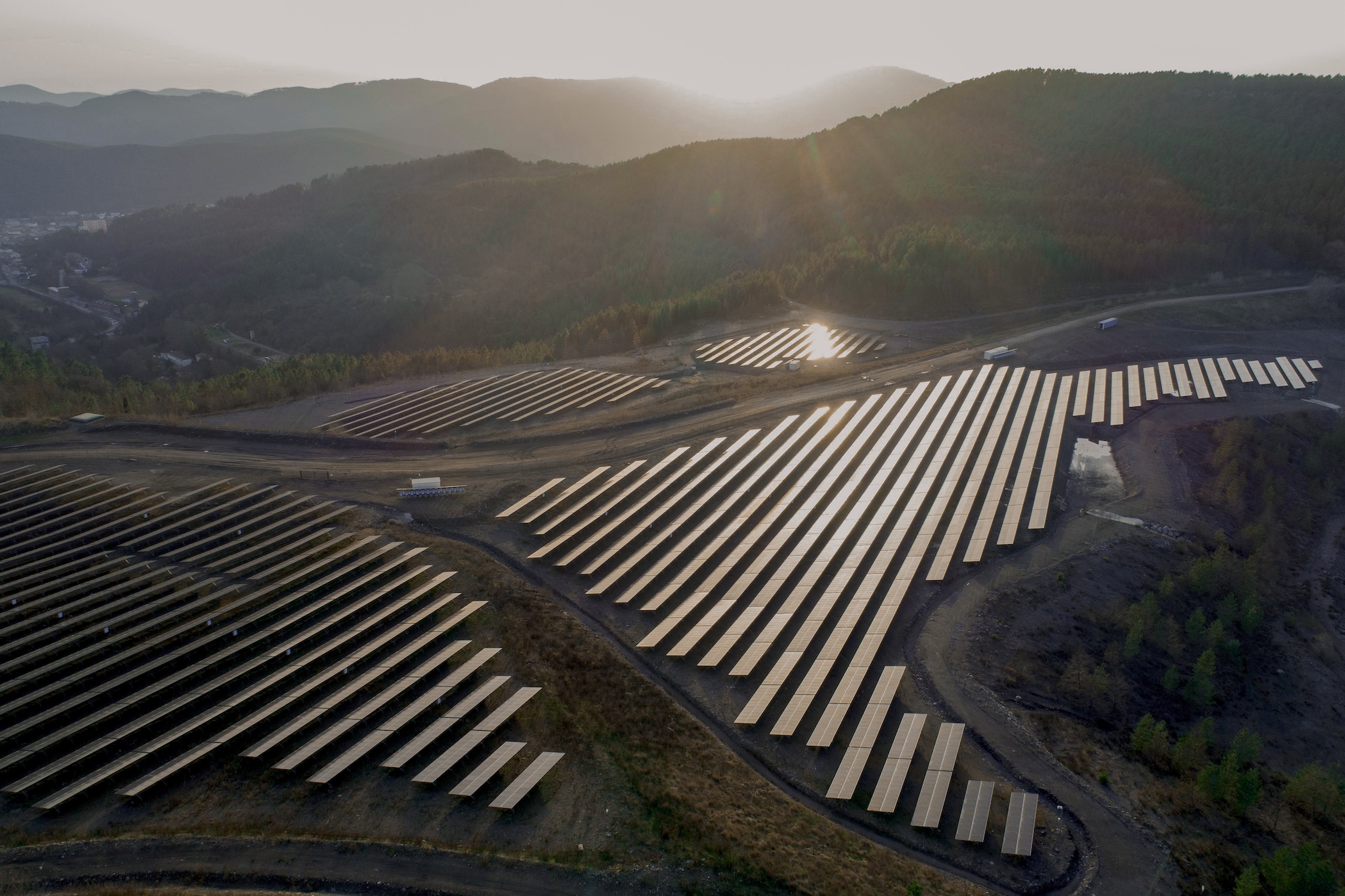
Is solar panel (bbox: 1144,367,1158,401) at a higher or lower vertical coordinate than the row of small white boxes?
lower

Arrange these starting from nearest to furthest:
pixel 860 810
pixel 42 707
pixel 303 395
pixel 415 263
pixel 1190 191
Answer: pixel 860 810 < pixel 42 707 < pixel 303 395 < pixel 1190 191 < pixel 415 263

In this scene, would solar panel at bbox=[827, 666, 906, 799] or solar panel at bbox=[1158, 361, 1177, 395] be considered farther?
solar panel at bbox=[1158, 361, 1177, 395]

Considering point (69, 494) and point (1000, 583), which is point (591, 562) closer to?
point (1000, 583)

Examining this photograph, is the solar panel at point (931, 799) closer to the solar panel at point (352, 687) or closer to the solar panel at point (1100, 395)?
the solar panel at point (352, 687)

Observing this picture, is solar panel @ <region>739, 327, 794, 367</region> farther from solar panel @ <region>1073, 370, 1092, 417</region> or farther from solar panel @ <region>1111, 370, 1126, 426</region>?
solar panel @ <region>1111, 370, 1126, 426</region>

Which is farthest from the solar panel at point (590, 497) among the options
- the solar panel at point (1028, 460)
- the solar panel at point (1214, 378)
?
the solar panel at point (1214, 378)

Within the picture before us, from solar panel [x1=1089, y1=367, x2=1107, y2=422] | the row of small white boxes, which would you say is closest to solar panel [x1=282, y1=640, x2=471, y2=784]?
the row of small white boxes

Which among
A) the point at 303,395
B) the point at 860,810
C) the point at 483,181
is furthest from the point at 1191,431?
the point at 483,181
